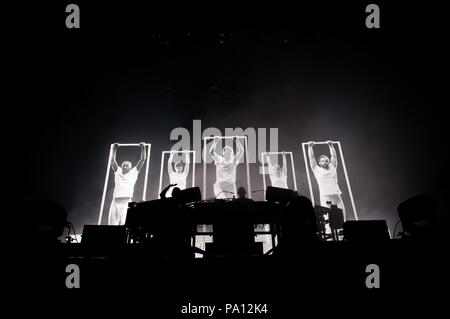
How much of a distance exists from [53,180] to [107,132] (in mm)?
1871

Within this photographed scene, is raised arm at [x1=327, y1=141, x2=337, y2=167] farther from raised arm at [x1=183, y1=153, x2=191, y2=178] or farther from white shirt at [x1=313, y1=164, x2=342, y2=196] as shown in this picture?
raised arm at [x1=183, y1=153, x2=191, y2=178]

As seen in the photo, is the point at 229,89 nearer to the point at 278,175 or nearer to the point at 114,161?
the point at 278,175

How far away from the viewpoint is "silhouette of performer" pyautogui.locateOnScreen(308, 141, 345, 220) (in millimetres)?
6367

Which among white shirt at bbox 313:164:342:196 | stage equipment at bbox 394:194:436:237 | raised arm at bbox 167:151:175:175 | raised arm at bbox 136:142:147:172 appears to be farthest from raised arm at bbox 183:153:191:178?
stage equipment at bbox 394:194:436:237

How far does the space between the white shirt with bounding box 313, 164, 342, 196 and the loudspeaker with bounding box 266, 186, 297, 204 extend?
4.49 metres

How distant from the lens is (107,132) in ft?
23.4

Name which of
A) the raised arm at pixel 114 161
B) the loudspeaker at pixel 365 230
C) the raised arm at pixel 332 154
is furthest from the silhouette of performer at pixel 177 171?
the loudspeaker at pixel 365 230

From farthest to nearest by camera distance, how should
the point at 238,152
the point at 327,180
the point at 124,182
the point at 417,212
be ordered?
the point at 238,152 < the point at 124,182 < the point at 327,180 < the point at 417,212

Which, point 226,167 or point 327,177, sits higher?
point 226,167

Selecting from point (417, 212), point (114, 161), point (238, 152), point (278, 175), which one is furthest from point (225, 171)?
point (417, 212)

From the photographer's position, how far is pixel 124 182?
6613 millimetres

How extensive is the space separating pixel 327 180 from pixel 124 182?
541 centimetres

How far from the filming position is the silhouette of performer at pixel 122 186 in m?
6.37
